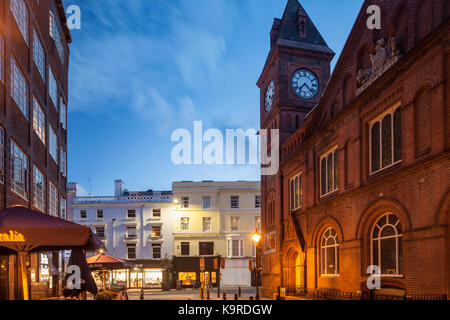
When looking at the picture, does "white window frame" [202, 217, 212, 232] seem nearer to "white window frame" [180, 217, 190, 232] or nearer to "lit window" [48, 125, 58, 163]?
"white window frame" [180, 217, 190, 232]

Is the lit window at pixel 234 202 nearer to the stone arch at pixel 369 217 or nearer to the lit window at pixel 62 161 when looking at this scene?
the lit window at pixel 62 161

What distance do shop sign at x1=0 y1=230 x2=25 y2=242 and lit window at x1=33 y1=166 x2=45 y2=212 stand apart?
41.4ft

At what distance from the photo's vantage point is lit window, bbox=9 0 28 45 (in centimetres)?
1552

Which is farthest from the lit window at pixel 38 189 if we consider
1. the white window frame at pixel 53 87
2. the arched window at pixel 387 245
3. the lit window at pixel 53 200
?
the arched window at pixel 387 245

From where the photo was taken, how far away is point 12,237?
7637 millimetres

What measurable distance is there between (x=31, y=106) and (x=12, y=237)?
1215cm

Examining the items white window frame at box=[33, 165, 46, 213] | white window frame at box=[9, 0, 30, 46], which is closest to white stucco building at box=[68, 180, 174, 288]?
white window frame at box=[33, 165, 46, 213]

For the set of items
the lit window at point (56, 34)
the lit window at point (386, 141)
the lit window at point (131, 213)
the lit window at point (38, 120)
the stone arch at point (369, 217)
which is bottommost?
the lit window at point (131, 213)

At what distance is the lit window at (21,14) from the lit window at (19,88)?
1747 mm

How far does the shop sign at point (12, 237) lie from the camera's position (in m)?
7.61

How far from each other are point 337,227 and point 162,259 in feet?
120

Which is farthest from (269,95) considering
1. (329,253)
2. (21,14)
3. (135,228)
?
(135,228)

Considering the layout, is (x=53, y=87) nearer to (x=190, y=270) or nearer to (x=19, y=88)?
(x=19, y=88)
